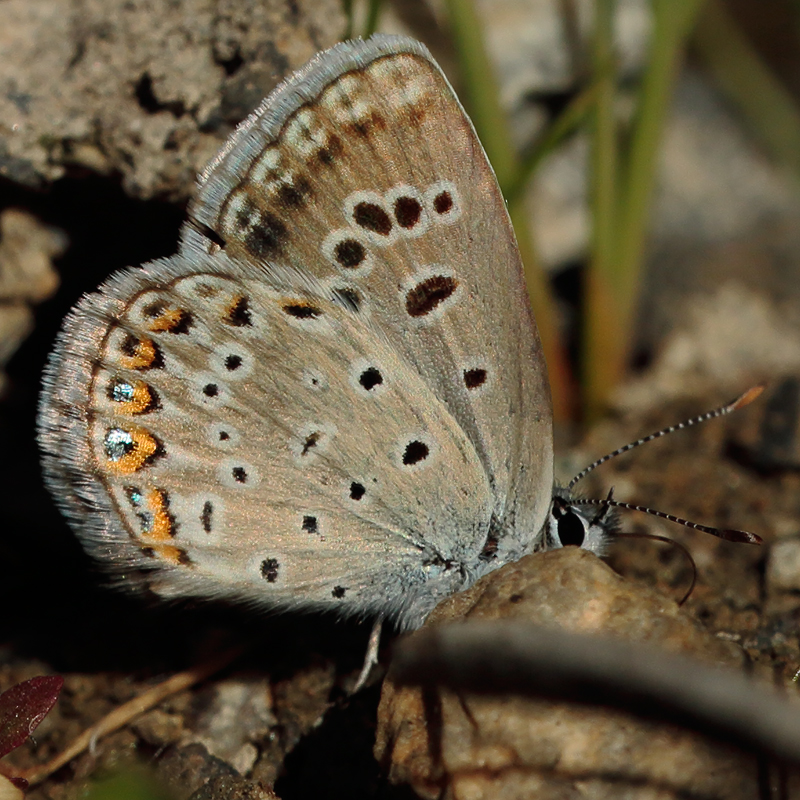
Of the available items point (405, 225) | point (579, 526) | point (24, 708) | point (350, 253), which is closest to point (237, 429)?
point (350, 253)

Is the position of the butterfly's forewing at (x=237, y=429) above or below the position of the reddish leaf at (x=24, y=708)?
above

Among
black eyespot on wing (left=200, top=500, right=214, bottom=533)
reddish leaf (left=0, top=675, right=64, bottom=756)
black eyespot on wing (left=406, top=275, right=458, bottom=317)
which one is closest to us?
reddish leaf (left=0, top=675, right=64, bottom=756)

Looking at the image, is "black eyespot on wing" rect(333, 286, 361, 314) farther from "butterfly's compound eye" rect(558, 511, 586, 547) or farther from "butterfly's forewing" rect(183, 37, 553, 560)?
"butterfly's compound eye" rect(558, 511, 586, 547)

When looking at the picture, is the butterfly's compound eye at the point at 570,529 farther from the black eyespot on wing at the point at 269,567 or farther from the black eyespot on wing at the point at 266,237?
the black eyespot on wing at the point at 266,237

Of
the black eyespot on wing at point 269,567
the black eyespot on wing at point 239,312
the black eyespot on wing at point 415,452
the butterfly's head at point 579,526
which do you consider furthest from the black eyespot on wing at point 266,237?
the butterfly's head at point 579,526

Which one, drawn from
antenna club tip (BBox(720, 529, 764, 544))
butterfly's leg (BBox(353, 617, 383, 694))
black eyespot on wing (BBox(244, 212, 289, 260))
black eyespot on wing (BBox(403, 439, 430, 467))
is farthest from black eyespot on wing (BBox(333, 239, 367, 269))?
antenna club tip (BBox(720, 529, 764, 544))

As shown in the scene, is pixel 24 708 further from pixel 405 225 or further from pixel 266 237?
pixel 405 225
